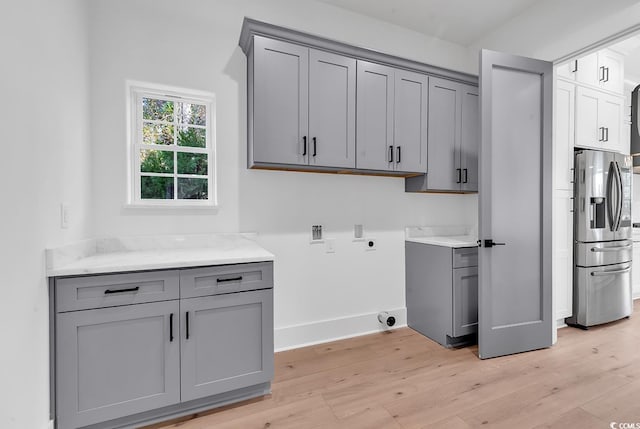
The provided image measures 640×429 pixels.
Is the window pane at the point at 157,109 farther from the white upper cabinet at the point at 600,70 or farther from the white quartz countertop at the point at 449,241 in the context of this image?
the white upper cabinet at the point at 600,70

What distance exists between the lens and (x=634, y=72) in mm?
4051

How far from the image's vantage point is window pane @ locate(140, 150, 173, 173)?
2.28 metres

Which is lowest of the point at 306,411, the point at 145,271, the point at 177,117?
the point at 306,411

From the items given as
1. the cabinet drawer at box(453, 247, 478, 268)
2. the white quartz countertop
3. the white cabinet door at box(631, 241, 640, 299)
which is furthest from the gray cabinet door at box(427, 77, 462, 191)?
Result: the white cabinet door at box(631, 241, 640, 299)

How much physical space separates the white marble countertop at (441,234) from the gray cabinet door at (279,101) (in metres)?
1.50

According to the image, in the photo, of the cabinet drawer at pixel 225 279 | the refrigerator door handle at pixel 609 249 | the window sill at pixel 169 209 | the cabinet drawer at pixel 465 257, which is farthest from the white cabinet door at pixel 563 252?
the window sill at pixel 169 209

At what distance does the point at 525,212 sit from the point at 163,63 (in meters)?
3.16

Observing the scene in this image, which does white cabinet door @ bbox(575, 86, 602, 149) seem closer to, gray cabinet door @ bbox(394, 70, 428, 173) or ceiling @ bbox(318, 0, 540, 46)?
ceiling @ bbox(318, 0, 540, 46)

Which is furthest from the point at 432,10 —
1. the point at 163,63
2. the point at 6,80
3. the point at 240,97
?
the point at 6,80

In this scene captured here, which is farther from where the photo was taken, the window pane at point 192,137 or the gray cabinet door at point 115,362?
the window pane at point 192,137

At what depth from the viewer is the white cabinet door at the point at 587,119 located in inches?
122

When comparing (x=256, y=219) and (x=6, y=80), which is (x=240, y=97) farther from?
(x=6, y=80)

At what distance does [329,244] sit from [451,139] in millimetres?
1545

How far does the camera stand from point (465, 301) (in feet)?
8.65
